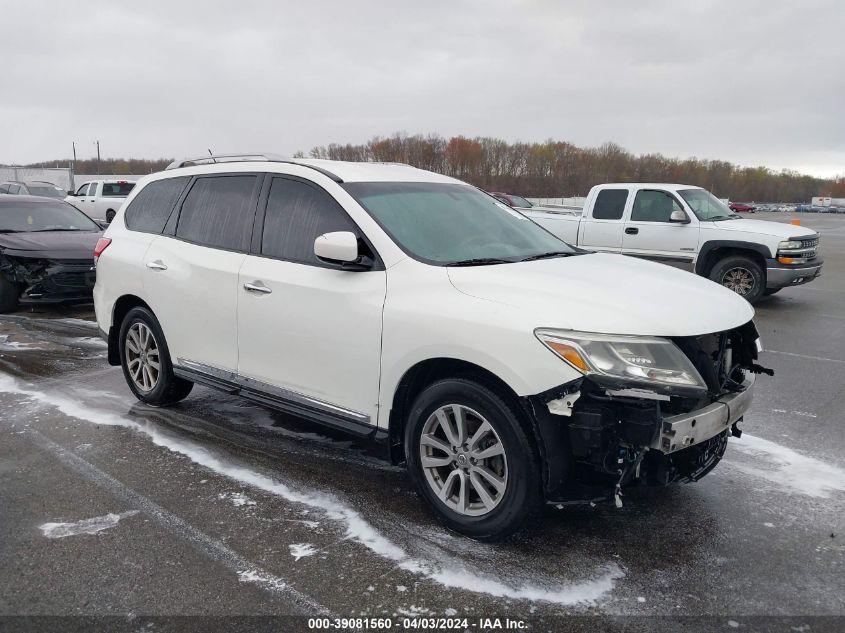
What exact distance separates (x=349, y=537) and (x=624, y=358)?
1612mm

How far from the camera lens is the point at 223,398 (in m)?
5.80

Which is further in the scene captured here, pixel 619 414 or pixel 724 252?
pixel 724 252

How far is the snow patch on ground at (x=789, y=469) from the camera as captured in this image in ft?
13.1

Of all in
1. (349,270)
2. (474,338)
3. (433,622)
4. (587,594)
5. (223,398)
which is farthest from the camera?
(223,398)

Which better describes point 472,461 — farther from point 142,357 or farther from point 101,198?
point 101,198

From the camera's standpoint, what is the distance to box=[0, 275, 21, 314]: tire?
973 cm

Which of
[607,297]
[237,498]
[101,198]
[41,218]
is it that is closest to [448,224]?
[607,297]

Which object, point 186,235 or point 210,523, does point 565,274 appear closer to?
point 210,523

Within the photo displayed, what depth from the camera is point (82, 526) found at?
3535 mm

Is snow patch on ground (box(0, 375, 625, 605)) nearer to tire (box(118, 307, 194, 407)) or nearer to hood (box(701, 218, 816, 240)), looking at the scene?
tire (box(118, 307, 194, 407))

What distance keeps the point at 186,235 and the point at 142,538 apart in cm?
233

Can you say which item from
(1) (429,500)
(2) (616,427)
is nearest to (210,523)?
(1) (429,500)

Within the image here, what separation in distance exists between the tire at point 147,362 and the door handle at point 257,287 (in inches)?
48.9

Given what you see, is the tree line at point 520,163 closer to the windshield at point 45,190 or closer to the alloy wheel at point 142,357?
the windshield at point 45,190
